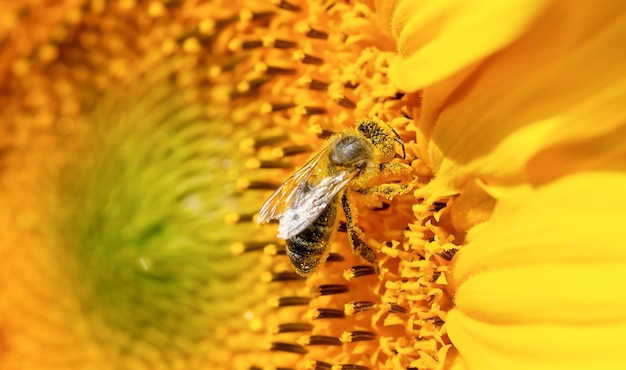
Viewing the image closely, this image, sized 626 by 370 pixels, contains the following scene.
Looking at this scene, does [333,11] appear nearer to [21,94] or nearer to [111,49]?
[111,49]

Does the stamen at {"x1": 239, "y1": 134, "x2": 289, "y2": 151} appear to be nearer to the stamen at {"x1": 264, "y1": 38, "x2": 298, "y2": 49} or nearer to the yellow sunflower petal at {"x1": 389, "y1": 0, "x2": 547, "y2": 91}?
the stamen at {"x1": 264, "y1": 38, "x2": 298, "y2": 49}

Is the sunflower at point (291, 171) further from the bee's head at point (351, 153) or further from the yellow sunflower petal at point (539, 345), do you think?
the bee's head at point (351, 153)

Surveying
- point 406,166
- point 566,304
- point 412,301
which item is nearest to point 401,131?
point 406,166

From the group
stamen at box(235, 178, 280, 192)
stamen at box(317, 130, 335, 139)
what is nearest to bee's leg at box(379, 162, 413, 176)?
stamen at box(317, 130, 335, 139)

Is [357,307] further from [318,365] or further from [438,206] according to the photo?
[438,206]

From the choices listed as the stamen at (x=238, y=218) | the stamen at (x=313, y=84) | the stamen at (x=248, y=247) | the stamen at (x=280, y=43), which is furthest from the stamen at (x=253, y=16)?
the stamen at (x=248, y=247)

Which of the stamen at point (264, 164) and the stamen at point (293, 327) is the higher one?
the stamen at point (264, 164)
